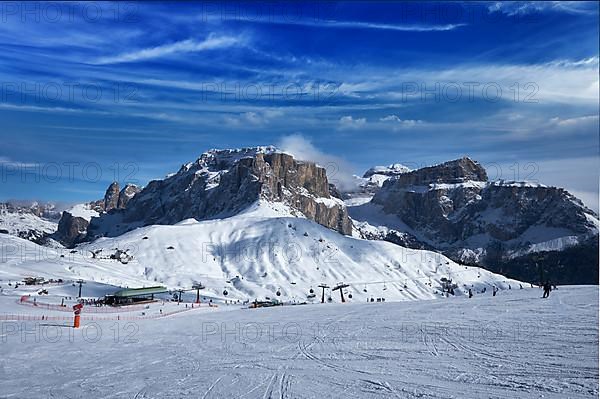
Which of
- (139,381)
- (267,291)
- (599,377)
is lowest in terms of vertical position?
(267,291)

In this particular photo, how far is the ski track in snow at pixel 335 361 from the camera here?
12312mm

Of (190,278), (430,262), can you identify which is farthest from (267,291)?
(430,262)

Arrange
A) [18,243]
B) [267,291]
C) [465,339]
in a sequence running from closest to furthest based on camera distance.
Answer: [465,339], [18,243], [267,291]

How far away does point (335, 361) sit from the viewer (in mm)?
15898

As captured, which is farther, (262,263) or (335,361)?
(262,263)

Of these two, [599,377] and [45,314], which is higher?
[599,377]

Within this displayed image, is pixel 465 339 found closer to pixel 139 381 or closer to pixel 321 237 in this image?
pixel 139 381

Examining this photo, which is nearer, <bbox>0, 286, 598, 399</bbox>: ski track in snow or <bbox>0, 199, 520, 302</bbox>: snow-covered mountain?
<bbox>0, 286, 598, 399</bbox>: ski track in snow

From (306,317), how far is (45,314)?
1821cm

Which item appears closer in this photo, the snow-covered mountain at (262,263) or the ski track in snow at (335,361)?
the ski track in snow at (335,361)

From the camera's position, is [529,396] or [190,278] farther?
[190,278]

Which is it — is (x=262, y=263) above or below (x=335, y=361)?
below

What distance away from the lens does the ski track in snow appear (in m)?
12.3

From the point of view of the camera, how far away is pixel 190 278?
110 m
